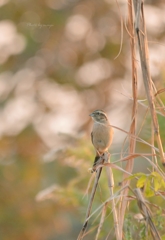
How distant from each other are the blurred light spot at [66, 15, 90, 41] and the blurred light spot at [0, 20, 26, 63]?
107 centimetres

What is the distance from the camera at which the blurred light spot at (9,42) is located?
12748 millimetres

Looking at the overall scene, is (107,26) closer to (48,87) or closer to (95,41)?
(95,41)

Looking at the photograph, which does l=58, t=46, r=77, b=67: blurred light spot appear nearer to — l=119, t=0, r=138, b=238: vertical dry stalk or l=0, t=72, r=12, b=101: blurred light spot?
l=0, t=72, r=12, b=101: blurred light spot

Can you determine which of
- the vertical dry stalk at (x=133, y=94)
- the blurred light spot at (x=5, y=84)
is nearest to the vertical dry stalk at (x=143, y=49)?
the vertical dry stalk at (x=133, y=94)

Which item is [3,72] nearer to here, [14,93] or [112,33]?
[14,93]

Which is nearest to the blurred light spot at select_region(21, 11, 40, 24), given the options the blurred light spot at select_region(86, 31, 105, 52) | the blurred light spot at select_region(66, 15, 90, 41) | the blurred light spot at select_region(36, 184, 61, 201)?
the blurred light spot at select_region(66, 15, 90, 41)

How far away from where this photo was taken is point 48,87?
43.1 feet

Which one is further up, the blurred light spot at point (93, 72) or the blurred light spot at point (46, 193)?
the blurred light spot at point (93, 72)

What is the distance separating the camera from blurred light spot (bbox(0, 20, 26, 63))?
41.8 ft

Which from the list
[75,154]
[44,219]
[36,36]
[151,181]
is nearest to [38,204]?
[44,219]

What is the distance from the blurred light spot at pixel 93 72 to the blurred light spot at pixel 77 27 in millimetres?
614

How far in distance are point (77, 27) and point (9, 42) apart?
4.90 ft

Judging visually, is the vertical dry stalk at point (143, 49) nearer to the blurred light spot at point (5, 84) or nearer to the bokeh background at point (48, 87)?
the bokeh background at point (48, 87)

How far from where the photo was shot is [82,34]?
13719mm
